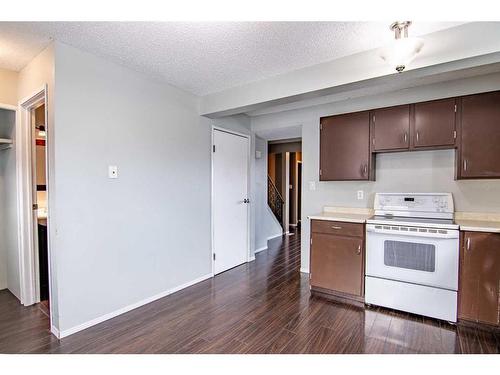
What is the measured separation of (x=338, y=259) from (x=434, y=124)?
169 cm

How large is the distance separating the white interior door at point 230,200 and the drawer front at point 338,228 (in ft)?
4.48

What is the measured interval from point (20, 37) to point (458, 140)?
3.91m

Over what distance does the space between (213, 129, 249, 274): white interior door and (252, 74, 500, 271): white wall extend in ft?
2.56

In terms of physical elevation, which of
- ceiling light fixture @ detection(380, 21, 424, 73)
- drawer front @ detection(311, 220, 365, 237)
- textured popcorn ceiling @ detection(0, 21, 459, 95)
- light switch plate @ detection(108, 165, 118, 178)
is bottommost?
drawer front @ detection(311, 220, 365, 237)

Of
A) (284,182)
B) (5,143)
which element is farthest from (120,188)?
(284,182)

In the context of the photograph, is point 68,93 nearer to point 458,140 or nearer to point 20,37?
point 20,37

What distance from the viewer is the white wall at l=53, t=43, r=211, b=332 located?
2.15 m

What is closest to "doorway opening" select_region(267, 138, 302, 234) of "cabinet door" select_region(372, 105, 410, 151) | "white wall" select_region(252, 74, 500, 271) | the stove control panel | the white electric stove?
"white wall" select_region(252, 74, 500, 271)

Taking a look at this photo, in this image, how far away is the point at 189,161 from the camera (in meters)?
3.25

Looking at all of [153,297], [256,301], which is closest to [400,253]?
[256,301]

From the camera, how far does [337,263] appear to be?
9.30 feet

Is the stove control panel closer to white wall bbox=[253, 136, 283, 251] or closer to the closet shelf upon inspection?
white wall bbox=[253, 136, 283, 251]

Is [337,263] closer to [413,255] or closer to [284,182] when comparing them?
[413,255]
